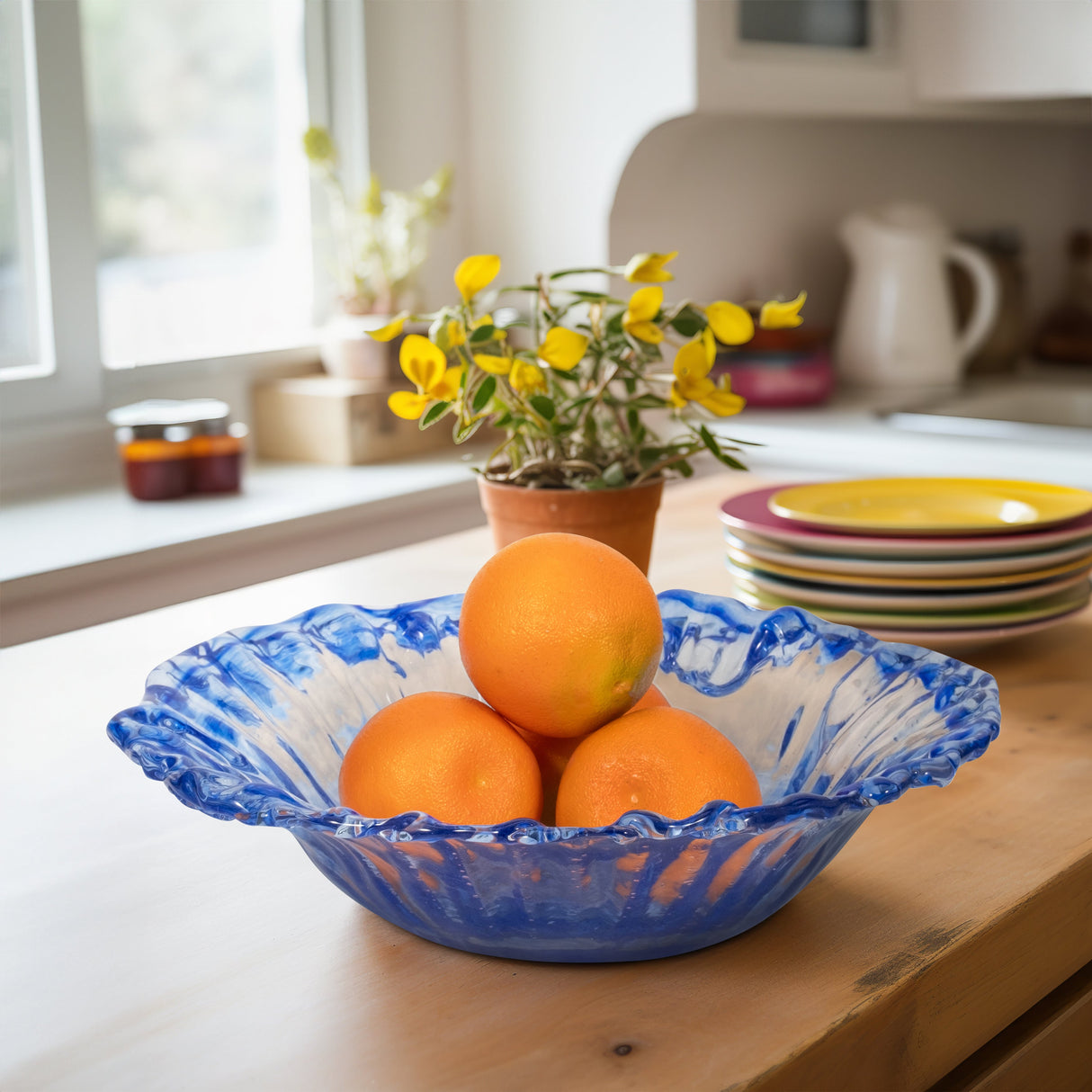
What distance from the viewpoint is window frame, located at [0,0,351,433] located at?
1834 millimetres

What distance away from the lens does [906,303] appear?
8.07ft

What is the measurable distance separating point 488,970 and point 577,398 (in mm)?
492

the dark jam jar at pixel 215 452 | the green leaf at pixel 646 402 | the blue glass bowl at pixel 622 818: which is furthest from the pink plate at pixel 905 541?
the dark jam jar at pixel 215 452

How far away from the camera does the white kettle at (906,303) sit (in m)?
2.44

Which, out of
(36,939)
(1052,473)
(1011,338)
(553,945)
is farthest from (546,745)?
(1011,338)

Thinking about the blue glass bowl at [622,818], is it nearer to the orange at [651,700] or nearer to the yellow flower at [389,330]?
the orange at [651,700]

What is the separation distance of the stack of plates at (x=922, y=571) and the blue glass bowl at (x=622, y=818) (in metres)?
0.22

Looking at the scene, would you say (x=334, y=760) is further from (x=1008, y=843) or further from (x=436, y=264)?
(x=436, y=264)

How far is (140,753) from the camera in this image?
1.76 feet

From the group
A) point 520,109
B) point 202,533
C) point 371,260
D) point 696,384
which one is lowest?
point 202,533

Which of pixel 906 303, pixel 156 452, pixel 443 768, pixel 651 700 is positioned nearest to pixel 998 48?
pixel 906 303

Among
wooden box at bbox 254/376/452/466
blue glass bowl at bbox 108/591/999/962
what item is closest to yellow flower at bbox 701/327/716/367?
blue glass bowl at bbox 108/591/999/962

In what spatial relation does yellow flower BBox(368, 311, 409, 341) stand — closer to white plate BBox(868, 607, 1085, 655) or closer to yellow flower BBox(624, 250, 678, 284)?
yellow flower BBox(624, 250, 678, 284)

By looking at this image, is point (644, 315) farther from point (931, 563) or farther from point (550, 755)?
point (550, 755)
